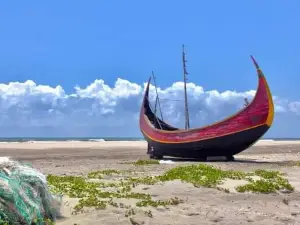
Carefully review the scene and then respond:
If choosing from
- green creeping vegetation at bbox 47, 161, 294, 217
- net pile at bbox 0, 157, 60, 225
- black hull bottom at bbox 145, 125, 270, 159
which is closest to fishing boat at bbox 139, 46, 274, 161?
black hull bottom at bbox 145, 125, 270, 159

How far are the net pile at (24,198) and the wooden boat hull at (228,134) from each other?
1697 cm

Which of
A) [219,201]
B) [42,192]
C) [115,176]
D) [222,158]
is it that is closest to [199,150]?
[222,158]

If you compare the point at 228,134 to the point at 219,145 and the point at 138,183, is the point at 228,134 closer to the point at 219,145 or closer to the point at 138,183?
the point at 219,145

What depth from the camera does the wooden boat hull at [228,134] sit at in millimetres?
23281

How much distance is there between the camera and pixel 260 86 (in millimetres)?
23234

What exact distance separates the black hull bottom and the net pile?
678 inches

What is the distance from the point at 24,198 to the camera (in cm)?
701

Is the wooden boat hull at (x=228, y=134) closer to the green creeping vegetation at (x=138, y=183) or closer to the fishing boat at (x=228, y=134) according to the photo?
the fishing boat at (x=228, y=134)

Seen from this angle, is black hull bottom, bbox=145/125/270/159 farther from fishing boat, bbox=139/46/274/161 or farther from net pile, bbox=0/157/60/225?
net pile, bbox=0/157/60/225

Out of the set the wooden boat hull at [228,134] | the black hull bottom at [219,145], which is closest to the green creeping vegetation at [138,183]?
the wooden boat hull at [228,134]

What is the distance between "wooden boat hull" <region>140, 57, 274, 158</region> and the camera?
2328 cm

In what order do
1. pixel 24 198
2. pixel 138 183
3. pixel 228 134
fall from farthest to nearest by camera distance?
pixel 228 134, pixel 138 183, pixel 24 198


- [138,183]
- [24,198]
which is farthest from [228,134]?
[24,198]

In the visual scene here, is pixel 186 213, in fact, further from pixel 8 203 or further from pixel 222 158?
pixel 222 158
